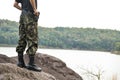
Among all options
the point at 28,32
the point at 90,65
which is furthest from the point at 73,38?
the point at 28,32

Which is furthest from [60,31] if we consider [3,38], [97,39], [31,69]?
[31,69]

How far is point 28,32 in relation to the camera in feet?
31.1

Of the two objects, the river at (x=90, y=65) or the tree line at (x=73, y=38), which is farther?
the tree line at (x=73, y=38)

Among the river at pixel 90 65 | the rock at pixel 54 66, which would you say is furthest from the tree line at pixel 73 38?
the rock at pixel 54 66

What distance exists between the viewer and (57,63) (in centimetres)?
1825

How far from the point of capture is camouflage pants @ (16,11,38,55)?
948 centimetres

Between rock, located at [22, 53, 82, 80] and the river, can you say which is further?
the river

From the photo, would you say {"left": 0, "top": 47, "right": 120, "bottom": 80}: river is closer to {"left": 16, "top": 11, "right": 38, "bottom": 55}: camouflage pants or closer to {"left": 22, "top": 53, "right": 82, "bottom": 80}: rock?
{"left": 22, "top": 53, "right": 82, "bottom": 80}: rock

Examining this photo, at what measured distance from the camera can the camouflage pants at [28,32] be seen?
31.1 feet

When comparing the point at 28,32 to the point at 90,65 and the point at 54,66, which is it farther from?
the point at 90,65

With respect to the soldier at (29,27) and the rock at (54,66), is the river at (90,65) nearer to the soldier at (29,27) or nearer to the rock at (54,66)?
the rock at (54,66)

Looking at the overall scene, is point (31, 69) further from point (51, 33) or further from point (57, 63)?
point (51, 33)

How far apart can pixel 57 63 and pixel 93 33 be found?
10241 centimetres

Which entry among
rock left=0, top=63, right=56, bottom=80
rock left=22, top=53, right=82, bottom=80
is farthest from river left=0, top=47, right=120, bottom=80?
rock left=0, top=63, right=56, bottom=80
